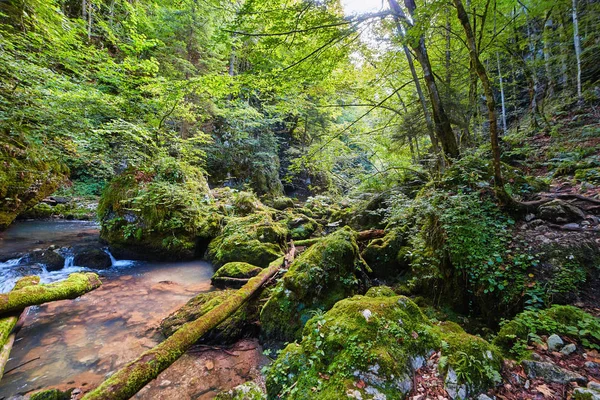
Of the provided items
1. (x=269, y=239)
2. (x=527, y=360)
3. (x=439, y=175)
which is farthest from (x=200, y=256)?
(x=527, y=360)

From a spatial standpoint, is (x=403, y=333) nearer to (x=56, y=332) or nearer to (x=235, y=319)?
(x=235, y=319)

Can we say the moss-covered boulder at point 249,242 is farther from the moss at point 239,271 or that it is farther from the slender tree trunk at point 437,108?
the slender tree trunk at point 437,108

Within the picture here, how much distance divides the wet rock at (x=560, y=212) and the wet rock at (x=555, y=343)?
236cm

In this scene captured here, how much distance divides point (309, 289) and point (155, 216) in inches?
271

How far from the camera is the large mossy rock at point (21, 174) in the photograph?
7258mm

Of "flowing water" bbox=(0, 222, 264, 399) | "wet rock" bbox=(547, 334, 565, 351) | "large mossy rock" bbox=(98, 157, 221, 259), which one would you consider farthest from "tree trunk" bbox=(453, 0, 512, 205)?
"large mossy rock" bbox=(98, 157, 221, 259)

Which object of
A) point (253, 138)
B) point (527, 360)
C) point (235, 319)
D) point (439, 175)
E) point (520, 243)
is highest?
point (253, 138)

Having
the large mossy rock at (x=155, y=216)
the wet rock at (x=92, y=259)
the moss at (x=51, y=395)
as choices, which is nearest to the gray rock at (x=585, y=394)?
the moss at (x=51, y=395)

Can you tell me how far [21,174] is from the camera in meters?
7.52

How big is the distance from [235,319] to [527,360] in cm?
409

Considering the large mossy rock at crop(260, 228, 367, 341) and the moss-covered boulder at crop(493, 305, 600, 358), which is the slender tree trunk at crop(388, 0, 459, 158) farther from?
the moss-covered boulder at crop(493, 305, 600, 358)

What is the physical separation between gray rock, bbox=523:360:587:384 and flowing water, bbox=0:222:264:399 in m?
3.23

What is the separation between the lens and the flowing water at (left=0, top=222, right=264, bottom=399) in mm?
3402

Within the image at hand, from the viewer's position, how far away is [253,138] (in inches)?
708
